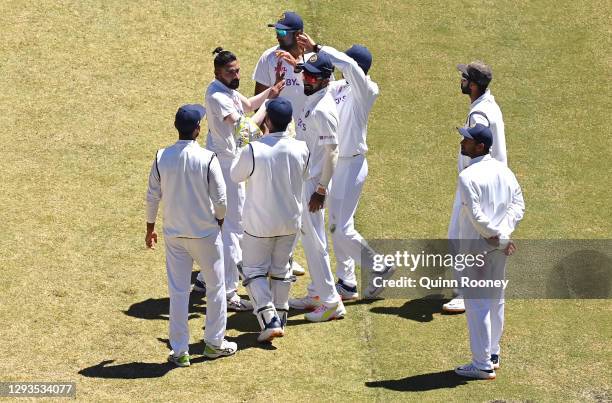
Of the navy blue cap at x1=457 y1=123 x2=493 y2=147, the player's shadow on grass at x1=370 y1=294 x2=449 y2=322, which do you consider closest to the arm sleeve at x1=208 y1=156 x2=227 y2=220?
the navy blue cap at x1=457 y1=123 x2=493 y2=147

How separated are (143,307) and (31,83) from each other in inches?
210

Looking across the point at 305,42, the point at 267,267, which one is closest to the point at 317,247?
the point at 267,267

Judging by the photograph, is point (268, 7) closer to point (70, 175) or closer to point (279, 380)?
point (70, 175)

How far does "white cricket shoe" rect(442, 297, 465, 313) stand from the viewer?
48.8 ft

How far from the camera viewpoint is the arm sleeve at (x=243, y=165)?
13289 millimetres

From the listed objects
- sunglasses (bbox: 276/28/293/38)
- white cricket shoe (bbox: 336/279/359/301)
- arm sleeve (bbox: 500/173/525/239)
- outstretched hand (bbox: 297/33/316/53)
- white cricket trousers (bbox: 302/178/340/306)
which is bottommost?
white cricket shoe (bbox: 336/279/359/301)

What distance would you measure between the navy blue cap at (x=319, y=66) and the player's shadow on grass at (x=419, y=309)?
2.93m

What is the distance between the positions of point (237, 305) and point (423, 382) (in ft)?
8.68

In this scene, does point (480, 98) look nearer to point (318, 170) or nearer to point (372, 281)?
point (318, 170)

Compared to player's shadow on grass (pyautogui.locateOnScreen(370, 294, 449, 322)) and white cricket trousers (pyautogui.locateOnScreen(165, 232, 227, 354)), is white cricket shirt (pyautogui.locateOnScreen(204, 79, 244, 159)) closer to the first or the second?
white cricket trousers (pyautogui.locateOnScreen(165, 232, 227, 354))

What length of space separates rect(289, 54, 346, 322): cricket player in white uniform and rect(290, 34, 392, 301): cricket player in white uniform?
1.95ft

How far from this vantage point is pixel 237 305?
14680mm

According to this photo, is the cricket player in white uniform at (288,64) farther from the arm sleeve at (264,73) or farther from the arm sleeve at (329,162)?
the arm sleeve at (329,162)

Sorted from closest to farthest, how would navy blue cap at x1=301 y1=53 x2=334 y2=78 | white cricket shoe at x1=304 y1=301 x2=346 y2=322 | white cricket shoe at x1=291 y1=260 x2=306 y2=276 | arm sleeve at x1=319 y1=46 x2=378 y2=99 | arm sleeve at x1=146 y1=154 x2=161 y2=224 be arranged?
arm sleeve at x1=146 y1=154 x2=161 y2=224, navy blue cap at x1=301 y1=53 x2=334 y2=78, white cricket shoe at x1=304 y1=301 x2=346 y2=322, arm sleeve at x1=319 y1=46 x2=378 y2=99, white cricket shoe at x1=291 y1=260 x2=306 y2=276
